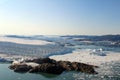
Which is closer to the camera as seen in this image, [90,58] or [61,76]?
[61,76]

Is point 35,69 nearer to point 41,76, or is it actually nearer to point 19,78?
point 41,76

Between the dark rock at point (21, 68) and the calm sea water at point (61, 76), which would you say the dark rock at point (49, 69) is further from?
the dark rock at point (21, 68)

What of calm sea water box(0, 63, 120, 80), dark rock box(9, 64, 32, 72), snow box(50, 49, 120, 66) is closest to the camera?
calm sea water box(0, 63, 120, 80)

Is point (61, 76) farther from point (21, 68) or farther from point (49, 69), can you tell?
point (21, 68)

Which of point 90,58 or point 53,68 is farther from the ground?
point 53,68

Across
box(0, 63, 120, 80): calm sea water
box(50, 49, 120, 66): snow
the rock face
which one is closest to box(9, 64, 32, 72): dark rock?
the rock face

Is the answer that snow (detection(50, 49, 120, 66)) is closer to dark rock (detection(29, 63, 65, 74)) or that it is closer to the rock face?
the rock face

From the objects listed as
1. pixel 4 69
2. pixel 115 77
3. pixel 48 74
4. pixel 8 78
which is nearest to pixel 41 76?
pixel 48 74

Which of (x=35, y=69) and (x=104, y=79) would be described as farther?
(x=35, y=69)

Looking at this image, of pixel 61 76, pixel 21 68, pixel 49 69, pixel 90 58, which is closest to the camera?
pixel 61 76

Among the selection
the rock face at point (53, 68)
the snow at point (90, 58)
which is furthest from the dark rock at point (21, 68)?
the snow at point (90, 58)

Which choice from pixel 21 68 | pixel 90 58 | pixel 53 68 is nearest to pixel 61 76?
pixel 53 68
